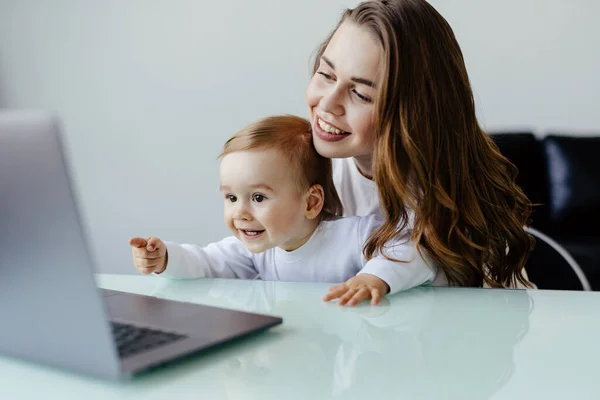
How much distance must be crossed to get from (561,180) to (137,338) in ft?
6.81

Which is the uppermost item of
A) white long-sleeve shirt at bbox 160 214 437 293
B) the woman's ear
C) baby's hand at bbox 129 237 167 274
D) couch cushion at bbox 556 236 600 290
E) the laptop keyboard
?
the laptop keyboard

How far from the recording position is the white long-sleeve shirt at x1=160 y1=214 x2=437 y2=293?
1.17 meters

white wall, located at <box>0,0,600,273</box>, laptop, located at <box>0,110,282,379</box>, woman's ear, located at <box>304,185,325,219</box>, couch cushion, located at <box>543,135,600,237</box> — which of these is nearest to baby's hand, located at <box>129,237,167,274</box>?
woman's ear, located at <box>304,185,325,219</box>

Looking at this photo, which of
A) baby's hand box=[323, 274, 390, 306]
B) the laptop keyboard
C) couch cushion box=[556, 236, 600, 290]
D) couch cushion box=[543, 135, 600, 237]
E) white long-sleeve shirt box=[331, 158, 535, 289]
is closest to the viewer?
the laptop keyboard

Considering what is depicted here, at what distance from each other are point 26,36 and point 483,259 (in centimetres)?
285

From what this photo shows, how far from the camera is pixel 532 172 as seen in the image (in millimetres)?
2506

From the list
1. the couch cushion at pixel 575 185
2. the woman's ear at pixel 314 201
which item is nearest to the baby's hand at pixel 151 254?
the woman's ear at pixel 314 201

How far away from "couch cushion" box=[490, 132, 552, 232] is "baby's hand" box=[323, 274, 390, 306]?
5.40 ft

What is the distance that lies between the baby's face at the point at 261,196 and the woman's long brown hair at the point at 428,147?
14 cm

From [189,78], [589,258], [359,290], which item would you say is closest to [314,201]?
[359,290]

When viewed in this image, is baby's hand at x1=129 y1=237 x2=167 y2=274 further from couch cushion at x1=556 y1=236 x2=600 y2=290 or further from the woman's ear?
couch cushion at x1=556 y1=236 x2=600 y2=290

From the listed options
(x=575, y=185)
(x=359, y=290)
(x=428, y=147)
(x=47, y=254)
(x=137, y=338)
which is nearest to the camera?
(x=47, y=254)

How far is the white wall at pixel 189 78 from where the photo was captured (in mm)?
2732

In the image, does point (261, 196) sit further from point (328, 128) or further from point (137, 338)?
point (137, 338)
